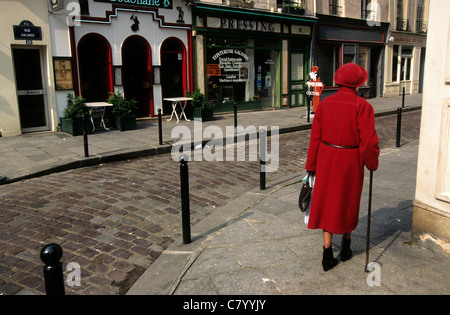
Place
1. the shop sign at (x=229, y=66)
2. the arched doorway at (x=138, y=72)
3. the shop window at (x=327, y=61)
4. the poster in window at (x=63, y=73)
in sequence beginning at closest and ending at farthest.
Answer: the poster in window at (x=63, y=73)
the arched doorway at (x=138, y=72)
the shop sign at (x=229, y=66)
the shop window at (x=327, y=61)

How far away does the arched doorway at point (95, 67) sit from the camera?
495 inches

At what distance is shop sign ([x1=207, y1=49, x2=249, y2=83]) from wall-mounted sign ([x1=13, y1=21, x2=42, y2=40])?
6.31m

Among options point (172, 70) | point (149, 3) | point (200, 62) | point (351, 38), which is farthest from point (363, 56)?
point (149, 3)

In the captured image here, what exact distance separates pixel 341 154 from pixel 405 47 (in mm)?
24895

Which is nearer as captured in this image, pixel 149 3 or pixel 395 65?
pixel 149 3

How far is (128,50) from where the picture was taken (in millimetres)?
13594

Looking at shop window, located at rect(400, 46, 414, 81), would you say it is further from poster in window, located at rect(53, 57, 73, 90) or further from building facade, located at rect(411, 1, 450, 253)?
building facade, located at rect(411, 1, 450, 253)

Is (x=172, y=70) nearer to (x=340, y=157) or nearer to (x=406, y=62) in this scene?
(x=340, y=157)

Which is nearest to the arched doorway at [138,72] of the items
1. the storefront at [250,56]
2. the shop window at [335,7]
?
the storefront at [250,56]

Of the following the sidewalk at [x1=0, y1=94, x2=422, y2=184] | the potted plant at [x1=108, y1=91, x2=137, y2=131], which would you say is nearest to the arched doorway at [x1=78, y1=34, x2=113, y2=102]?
the potted plant at [x1=108, y1=91, x2=137, y2=131]

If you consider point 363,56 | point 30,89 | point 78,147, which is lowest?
point 78,147

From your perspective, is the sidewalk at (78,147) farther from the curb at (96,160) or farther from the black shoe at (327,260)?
the black shoe at (327,260)

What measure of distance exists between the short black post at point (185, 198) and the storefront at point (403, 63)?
73.1ft

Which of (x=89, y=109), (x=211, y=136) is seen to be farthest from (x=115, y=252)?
(x=89, y=109)
